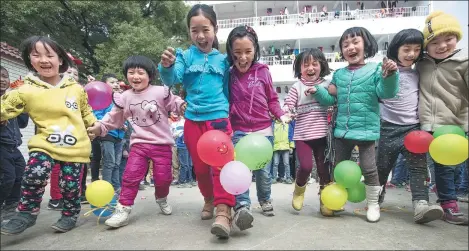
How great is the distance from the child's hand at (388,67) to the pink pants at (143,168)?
2010mm

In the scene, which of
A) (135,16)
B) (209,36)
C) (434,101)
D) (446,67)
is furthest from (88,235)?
(135,16)

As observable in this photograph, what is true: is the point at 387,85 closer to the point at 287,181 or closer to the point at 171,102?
the point at 171,102

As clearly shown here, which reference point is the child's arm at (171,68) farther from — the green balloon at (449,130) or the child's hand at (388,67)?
the green balloon at (449,130)

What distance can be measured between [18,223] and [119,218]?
678mm

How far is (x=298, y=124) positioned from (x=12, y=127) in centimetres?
297

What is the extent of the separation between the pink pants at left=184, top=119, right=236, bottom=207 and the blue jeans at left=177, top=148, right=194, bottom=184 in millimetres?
3517

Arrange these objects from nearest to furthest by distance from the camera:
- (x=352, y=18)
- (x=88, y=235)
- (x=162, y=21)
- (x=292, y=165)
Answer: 1. (x=88, y=235)
2. (x=292, y=165)
3. (x=162, y=21)
4. (x=352, y=18)

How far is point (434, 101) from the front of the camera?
8.66 ft

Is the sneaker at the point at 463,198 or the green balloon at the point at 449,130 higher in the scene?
the green balloon at the point at 449,130

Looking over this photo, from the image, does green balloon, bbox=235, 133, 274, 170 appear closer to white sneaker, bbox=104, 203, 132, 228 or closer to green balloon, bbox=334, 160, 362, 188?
green balloon, bbox=334, 160, 362, 188

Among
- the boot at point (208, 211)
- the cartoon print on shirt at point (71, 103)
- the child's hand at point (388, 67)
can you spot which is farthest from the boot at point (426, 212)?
the cartoon print on shirt at point (71, 103)

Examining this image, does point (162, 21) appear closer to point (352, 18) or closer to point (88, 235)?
point (352, 18)

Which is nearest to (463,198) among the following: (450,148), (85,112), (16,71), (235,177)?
(450,148)

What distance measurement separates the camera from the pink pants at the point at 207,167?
2.31 metres
